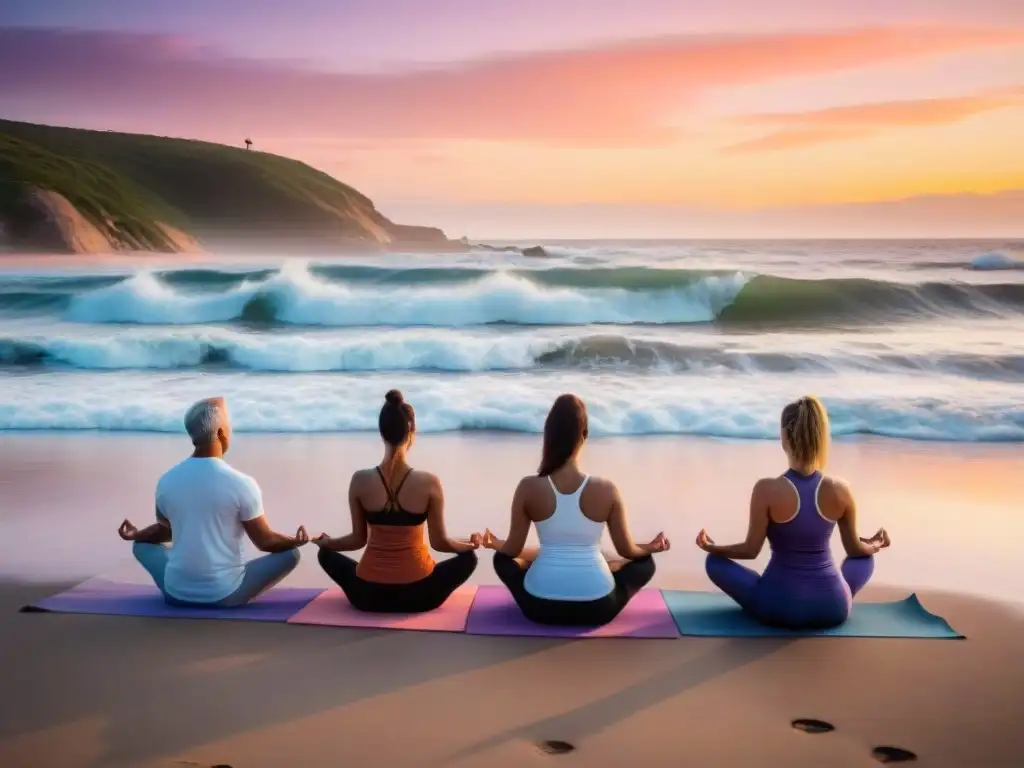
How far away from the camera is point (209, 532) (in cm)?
309

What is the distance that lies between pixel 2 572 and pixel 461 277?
12.0m

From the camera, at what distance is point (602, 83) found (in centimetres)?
952

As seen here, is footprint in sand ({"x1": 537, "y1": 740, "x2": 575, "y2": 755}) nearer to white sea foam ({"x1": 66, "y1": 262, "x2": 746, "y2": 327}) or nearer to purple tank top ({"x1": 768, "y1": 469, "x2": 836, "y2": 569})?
purple tank top ({"x1": 768, "y1": 469, "x2": 836, "y2": 569})

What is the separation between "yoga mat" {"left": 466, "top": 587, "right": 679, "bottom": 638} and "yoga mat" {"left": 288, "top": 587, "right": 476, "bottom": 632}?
0.16ft

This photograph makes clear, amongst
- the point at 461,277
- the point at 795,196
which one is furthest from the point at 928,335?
the point at 461,277

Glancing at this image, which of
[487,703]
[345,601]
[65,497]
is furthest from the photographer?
[65,497]

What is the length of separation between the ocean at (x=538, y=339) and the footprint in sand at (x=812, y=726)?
166 inches

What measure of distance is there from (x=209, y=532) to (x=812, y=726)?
6.27 feet

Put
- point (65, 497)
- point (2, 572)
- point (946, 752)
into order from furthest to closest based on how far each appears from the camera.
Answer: point (65, 497) → point (2, 572) → point (946, 752)

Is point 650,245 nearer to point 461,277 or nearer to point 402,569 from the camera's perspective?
point 461,277

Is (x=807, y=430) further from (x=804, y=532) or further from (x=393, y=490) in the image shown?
(x=393, y=490)

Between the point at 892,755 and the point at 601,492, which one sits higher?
the point at 601,492

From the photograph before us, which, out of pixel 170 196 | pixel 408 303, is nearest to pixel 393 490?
pixel 408 303

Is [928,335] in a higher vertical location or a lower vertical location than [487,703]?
higher
